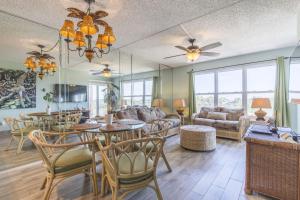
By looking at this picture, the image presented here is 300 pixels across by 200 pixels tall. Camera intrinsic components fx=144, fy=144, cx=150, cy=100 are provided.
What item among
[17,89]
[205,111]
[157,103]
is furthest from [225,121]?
[17,89]

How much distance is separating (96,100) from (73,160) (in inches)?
96.5

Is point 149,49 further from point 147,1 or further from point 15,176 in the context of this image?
point 15,176

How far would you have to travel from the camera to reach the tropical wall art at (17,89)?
2.73m

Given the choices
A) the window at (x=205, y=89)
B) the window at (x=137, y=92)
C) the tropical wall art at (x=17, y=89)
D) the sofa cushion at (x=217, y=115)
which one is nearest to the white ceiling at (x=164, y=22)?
the tropical wall art at (x=17, y=89)

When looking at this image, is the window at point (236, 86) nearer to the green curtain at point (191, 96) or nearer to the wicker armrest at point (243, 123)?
the green curtain at point (191, 96)

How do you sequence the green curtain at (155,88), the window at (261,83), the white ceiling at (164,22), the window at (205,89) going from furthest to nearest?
the green curtain at (155,88)
the window at (205,89)
the window at (261,83)
the white ceiling at (164,22)

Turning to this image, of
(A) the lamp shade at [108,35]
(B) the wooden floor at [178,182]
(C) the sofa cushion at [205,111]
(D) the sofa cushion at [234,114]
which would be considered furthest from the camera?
(C) the sofa cushion at [205,111]

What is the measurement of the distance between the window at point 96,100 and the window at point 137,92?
695mm

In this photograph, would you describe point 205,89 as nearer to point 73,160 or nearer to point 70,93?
point 70,93

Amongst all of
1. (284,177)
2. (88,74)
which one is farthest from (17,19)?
(284,177)

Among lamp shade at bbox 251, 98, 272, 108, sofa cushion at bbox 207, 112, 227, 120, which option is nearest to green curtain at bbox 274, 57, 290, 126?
lamp shade at bbox 251, 98, 272, 108

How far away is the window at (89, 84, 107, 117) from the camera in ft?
12.9

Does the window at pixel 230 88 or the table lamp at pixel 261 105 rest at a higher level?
the window at pixel 230 88

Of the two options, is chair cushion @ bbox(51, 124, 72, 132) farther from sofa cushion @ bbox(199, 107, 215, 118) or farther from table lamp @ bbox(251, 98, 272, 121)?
table lamp @ bbox(251, 98, 272, 121)
